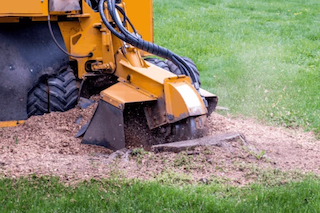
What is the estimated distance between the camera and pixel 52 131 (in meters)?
5.39

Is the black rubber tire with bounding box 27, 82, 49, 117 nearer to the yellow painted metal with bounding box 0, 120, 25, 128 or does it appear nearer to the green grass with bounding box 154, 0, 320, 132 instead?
the yellow painted metal with bounding box 0, 120, 25, 128

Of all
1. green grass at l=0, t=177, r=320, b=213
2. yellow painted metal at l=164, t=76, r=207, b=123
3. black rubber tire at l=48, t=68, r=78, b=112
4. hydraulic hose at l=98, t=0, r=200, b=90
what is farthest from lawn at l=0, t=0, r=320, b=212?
black rubber tire at l=48, t=68, r=78, b=112

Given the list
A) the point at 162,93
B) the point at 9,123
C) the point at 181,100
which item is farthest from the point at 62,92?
the point at 181,100

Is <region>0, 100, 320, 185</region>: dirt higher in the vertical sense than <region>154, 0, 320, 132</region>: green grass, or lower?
higher

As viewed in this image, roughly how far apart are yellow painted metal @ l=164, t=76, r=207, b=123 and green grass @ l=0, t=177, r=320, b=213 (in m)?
0.88

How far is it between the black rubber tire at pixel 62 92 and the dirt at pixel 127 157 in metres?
0.12

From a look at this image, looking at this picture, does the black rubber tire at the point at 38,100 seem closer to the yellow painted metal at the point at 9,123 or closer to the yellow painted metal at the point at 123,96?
the yellow painted metal at the point at 9,123

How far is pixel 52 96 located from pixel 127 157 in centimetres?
155

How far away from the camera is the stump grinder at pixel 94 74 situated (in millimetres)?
4922

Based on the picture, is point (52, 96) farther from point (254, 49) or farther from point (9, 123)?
point (254, 49)

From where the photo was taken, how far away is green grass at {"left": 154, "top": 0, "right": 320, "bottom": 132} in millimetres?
7270

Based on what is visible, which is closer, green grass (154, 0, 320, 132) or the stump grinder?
the stump grinder

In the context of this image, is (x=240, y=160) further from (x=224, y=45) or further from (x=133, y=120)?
(x=224, y=45)

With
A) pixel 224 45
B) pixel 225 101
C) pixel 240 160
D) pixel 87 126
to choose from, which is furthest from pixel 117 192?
pixel 224 45
